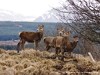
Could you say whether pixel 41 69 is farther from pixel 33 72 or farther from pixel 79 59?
pixel 79 59

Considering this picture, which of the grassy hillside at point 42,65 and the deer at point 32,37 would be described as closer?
the grassy hillside at point 42,65

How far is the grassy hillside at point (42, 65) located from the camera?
13727 millimetres

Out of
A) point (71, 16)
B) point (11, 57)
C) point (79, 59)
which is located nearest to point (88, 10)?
point (71, 16)

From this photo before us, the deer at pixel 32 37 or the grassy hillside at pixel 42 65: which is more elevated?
the deer at pixel 32 37

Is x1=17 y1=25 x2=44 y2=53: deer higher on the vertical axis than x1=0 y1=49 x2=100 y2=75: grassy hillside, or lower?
higher

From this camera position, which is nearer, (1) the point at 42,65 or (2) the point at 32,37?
(1) the point at 42,65

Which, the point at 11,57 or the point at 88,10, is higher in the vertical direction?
the point at 88,10

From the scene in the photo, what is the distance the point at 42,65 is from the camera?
1439 centimetres

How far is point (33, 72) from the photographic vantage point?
13.7 m

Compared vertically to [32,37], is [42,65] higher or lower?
lower

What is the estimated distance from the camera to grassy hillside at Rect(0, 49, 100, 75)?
1373 cm

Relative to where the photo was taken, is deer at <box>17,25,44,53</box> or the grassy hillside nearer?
the grassy hillside

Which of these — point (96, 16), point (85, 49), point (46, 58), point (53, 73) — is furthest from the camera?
point (85, 49)

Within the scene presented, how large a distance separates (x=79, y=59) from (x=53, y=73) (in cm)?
280
